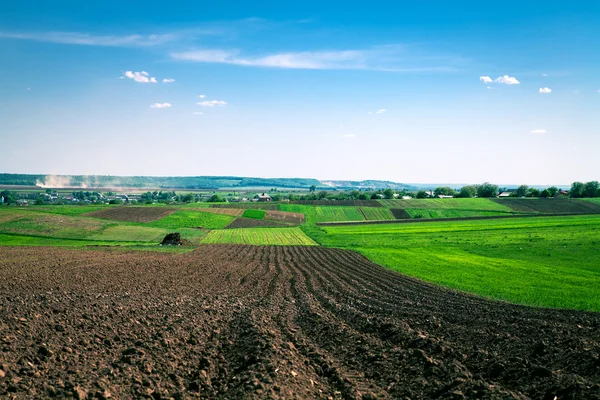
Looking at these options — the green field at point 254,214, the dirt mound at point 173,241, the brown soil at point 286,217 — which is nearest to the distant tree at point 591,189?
the brown soil at point 286,217

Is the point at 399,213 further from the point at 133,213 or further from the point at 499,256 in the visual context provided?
the point at 499,256

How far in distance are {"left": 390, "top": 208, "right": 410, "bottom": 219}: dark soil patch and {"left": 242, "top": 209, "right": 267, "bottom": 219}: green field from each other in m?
32.5

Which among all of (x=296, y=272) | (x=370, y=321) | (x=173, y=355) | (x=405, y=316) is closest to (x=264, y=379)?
(x=173, y=355)

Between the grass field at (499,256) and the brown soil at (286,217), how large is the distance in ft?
56.6

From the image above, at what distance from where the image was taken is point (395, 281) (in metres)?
32.3

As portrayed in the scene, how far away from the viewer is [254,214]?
10856cm

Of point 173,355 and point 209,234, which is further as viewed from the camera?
point 209,234

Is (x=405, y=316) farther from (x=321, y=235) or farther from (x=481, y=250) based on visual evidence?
(x=321, y=235)

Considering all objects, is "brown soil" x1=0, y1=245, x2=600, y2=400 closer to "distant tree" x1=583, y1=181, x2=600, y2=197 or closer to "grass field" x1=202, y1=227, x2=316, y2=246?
"grass field" x1=202, y1=227, x2=316, y2=246

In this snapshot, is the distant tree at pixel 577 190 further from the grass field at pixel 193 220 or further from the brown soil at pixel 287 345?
the brown soil at pixel 287 345

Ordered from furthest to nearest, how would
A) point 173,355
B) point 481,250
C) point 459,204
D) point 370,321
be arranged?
point 459,204 < point 481,250 < point 370,321 < point 173,355

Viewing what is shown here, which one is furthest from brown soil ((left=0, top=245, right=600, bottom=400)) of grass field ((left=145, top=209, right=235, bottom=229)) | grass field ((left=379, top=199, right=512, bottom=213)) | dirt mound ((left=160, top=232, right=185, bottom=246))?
grass field ((left=379, top=199, right=512, bottom=213))

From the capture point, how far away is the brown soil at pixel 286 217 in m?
102

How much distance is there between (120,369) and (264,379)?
159 inches
